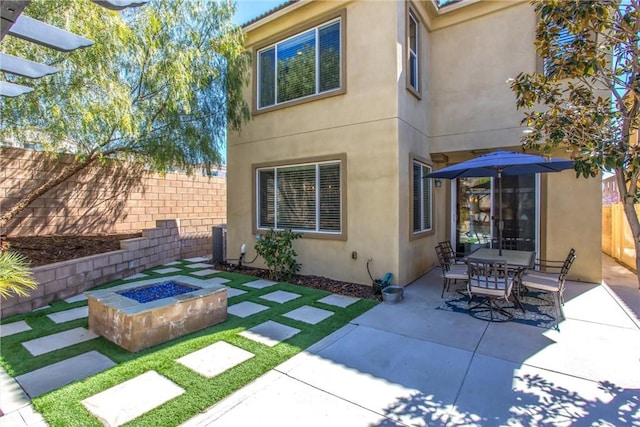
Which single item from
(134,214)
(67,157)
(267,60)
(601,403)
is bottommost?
(601,403)

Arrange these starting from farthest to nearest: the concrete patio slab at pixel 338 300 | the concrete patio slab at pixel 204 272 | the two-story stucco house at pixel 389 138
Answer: the concrete patio slab at pixel 204 272 → the two-story stucco house at pixel 389 138 → the concrete patio slab at pixel 338 300

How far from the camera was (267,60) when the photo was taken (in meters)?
9.04

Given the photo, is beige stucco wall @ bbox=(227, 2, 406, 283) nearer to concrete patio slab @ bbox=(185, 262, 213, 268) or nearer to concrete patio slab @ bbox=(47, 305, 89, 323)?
concrete patio slab @ bbox=(185, 262, 213, 268)

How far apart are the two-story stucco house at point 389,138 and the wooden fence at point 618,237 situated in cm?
282

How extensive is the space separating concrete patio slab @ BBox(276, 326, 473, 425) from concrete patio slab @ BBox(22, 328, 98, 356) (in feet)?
10.1

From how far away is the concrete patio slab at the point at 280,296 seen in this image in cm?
643

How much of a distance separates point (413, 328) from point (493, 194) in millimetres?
5590

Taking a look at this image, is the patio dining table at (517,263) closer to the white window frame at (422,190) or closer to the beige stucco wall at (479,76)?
the white window frame at (422,190)

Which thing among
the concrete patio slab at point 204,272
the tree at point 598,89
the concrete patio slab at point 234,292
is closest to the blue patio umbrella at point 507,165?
the tree at point 598,89

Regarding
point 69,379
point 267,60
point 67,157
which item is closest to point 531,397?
point 69,379

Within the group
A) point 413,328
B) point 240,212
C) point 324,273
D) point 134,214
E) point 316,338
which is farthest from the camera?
point 134,214

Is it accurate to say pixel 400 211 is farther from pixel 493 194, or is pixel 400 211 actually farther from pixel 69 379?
pixel 69 379

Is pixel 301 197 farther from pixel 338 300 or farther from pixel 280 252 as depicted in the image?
pixel 338 300

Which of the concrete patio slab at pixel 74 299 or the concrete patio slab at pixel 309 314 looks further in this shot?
the concrete patio slab at pixel 74 299
